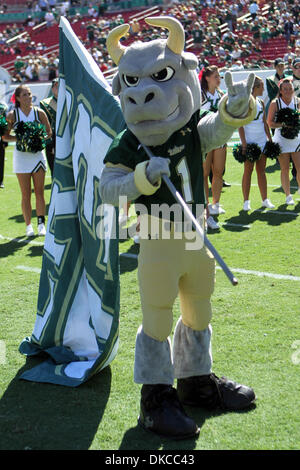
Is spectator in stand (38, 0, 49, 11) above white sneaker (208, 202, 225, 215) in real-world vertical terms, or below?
below

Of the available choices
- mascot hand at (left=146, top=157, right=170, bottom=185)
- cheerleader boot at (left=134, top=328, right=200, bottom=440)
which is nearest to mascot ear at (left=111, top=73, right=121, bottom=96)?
mascot hand at (left=146, top=157, right=170, bottom=185)

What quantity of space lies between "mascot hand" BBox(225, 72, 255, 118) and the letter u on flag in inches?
33.6

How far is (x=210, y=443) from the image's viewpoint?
310 centimetres

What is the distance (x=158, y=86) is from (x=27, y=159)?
478 centimetres

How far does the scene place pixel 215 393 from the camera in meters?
3.47

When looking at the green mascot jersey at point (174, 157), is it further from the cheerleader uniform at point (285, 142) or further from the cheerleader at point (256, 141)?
the cheerleader uniform at point (285, 142)

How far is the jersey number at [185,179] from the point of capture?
323 cm

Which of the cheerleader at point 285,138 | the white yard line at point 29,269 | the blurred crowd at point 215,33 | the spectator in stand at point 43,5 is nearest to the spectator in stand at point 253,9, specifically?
the blurred crowd at point 215,33

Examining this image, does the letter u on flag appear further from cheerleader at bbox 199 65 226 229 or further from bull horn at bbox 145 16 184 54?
cheerleader at bbox 199 65 226 229

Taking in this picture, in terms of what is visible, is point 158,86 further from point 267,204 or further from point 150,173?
point 267,204

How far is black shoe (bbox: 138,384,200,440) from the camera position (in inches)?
125

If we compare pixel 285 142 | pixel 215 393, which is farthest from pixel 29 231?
pixel 215 393

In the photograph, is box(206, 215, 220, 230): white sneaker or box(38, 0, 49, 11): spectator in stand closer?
box(206, 215, 220, 230): white sneaker

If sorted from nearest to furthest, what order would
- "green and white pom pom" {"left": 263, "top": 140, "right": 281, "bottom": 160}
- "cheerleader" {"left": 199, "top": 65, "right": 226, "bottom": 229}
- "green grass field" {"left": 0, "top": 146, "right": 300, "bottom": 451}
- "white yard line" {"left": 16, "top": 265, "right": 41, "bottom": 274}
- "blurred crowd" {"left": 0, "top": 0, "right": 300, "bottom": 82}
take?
"green grass field" {"left": 0, "top": 146, "right": 300, "bottom": 451}
"white yard line" {"left": 16, "top": 265, "right": 41, "bottom": 274}
"cheerleader" {"left": 199, "top": 65, "right": 226, "bottom": 229}
"green and white pom pom" {"left": 263, "top": 140, "right": 281, "bottom": 160}
"blurred crowd" {"left": 0, "top": 0, "right": 300, "bottom": 82}
